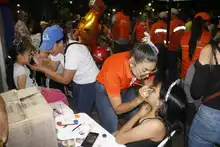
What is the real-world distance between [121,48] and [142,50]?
13.1 ft

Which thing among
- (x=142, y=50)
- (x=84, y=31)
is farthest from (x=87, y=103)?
(x=84, y=31)

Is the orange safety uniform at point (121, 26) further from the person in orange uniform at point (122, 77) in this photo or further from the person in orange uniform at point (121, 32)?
the person in orange uniform at point (122, 77)

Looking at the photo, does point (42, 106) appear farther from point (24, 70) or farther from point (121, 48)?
point (121, 48)

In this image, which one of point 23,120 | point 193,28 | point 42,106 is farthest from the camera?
point 193,28

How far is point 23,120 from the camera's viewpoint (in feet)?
4.24

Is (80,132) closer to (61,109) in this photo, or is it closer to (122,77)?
(61,109)

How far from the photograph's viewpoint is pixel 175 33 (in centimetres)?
430

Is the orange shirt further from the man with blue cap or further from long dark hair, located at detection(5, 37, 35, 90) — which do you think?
long dark hair, located at detection(5, 37, 35, 90)

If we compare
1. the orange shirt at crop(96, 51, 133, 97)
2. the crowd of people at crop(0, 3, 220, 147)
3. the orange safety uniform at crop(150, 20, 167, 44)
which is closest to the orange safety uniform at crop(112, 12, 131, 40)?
the orange safety uniform at crop(150, 20, 167, 44)

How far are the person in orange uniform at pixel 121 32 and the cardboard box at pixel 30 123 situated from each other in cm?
431

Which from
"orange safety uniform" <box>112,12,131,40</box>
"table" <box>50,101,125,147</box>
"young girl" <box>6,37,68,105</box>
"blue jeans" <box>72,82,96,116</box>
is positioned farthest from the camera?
"orange safety uniform" <box>112,12,131,40</box>

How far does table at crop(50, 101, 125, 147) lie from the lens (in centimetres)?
173

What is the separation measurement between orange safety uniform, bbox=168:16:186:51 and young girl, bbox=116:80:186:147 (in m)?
2.78

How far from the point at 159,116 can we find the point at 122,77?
1.56ft
